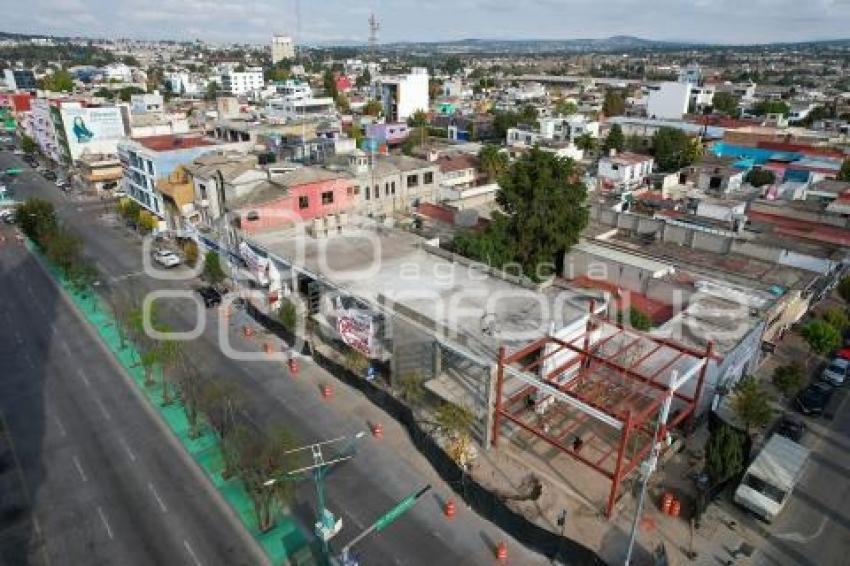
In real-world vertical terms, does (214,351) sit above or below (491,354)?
below

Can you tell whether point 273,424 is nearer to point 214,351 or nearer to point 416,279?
point 214,351

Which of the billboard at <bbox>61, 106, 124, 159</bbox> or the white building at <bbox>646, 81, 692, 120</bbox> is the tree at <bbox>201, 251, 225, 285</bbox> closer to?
the billboard at <bbox>61, 106, 124, 159</bbox>

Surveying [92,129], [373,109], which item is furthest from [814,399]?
[373,109]

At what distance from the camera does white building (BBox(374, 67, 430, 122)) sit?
157 meters

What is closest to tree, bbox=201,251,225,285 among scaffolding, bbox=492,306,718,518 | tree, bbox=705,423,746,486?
scaffolding, bbox=492,306,718,518

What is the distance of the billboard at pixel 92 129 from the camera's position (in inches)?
3656

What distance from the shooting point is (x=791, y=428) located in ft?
109

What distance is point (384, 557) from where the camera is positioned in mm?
24969

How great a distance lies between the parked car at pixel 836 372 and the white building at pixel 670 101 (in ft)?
441

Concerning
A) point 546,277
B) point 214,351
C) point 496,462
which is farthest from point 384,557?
point 546,277

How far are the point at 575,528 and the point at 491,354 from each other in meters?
9.62

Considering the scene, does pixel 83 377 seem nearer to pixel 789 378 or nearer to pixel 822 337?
pixel 789 378

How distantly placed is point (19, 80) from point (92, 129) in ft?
382

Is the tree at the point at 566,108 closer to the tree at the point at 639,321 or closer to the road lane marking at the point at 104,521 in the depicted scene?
the tree at the point at 639,321
